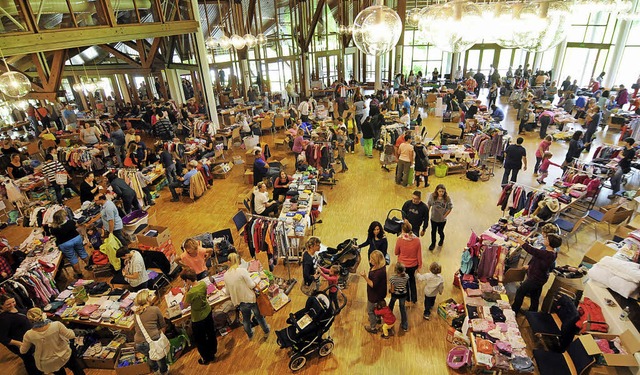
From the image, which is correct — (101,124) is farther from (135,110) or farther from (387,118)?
(387,118)

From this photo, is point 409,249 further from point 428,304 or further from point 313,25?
point 313,25

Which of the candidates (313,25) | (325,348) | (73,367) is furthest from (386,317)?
(313,25)

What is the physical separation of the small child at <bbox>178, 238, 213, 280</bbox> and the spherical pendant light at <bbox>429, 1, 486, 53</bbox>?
Result: 4.17m

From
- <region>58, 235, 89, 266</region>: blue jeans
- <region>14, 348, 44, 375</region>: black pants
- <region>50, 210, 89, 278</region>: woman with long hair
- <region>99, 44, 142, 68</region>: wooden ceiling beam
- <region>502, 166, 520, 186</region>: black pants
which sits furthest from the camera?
<region>99, 44, 142, 68</region>: wooden ceiling beam

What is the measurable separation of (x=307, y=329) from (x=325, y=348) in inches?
22.1

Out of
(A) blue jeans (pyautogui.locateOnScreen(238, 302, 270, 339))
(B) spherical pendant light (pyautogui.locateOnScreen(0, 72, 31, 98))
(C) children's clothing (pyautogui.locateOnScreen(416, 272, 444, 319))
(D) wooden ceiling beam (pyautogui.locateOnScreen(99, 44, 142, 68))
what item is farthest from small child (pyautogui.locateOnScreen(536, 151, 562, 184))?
(D) wooden ceiling beam (pyautogui.locateOnScreen(99, 44, 142, 68))

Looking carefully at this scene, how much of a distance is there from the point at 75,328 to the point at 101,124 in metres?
10.9

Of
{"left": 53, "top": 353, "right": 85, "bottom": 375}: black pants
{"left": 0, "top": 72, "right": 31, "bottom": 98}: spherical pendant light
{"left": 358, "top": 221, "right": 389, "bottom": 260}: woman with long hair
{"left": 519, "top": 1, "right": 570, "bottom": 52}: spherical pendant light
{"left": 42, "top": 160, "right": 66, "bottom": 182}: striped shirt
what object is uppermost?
{"left": 519, "top": 1, "right": 570, "bottom": 52}: spherical pendant light

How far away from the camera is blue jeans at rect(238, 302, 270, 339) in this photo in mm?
4758

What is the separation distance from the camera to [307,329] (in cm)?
437

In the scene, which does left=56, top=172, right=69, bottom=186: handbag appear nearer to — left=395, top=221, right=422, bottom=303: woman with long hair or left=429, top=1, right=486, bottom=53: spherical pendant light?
left=395, top=221, right=422, bottom=303: woman with long hair

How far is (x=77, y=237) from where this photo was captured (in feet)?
20.1

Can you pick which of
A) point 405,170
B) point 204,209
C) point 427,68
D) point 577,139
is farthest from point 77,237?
point 427,68

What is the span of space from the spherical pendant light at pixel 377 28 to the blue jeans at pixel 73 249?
19.4 ft
